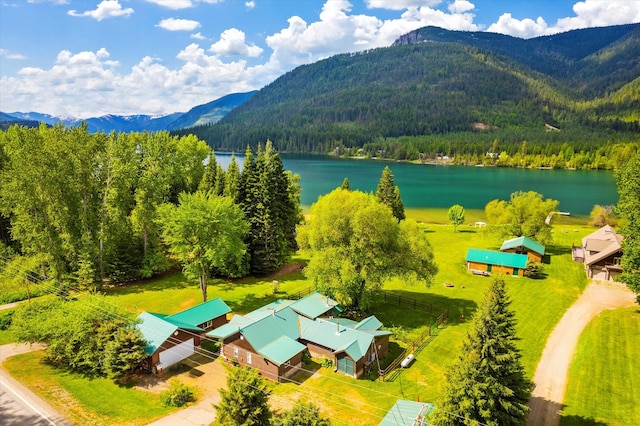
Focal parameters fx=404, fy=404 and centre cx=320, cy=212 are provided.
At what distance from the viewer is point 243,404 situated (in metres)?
17.6

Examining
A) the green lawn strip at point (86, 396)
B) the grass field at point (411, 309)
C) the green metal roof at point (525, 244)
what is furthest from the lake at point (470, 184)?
the green lawn strip at point (86, 396)

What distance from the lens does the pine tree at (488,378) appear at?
651 inches

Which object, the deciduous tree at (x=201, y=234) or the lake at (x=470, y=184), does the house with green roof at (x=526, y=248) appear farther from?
the lake at (x=470, y=184)

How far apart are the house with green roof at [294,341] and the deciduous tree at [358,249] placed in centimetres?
367

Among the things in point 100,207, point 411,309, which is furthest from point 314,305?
point 100,207

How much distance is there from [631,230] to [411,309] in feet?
63.8

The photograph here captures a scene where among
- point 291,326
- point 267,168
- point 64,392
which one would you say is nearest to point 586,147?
point 267,168

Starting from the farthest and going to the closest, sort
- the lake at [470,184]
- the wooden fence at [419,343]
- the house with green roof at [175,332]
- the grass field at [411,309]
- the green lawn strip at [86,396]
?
the lake at [470,184]
the wooden fence at [419,343]
the house with green roof at [175,332]
the grass field at [411,309]
the green lawn strip at [86,396]

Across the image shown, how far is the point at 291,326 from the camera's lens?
29438 millimetres

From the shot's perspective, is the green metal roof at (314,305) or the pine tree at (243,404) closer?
the pine tree at (243,404)

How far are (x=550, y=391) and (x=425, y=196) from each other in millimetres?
87778

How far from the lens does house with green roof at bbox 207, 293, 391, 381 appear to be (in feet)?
85.3

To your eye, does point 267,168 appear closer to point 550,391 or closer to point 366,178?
point 550,391

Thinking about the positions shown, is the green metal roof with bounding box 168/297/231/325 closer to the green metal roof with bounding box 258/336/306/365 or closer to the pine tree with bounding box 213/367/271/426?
the green metal roof with bounding box 258/336/306/365
